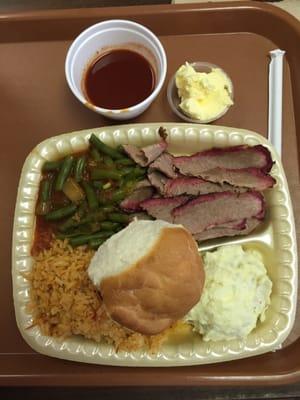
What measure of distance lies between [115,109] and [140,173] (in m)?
0.29

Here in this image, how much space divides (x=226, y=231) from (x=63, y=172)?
0.70m

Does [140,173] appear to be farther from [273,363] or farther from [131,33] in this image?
[273,363]

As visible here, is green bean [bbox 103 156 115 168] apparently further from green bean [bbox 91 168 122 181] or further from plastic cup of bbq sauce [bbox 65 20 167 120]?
A: plastic cup of bbq sauce [bbox 65 20 167 120]

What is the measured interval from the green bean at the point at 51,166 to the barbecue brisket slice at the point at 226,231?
63 cm

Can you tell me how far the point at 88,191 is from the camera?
182cm

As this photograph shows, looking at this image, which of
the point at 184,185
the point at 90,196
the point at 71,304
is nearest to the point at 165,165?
the point at 184,185

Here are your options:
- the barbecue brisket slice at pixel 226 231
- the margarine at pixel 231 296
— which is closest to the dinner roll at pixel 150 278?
the margarine at pixel 231 296

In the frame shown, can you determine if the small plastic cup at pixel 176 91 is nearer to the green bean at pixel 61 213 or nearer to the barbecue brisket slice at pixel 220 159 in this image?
the barbecue brisket slice at pixel 220 159

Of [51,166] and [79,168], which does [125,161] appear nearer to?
[79,168]

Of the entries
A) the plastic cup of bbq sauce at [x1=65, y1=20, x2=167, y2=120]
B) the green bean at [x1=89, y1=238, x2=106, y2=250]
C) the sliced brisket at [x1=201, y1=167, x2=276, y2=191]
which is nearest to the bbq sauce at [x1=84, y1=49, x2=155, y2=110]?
the plastic cup of bbq sauce at [x1=65, y1=20, x2=167, y2=120]

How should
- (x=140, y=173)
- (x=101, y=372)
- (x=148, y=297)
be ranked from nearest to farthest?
(x=148, y=297) → (x=101, y=372) → (x=140, y=173)

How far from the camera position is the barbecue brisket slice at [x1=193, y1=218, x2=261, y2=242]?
1.77m

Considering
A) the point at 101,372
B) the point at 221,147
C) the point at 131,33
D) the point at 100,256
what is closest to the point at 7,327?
the point at 101,372

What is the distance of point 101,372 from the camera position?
171 centimetres
